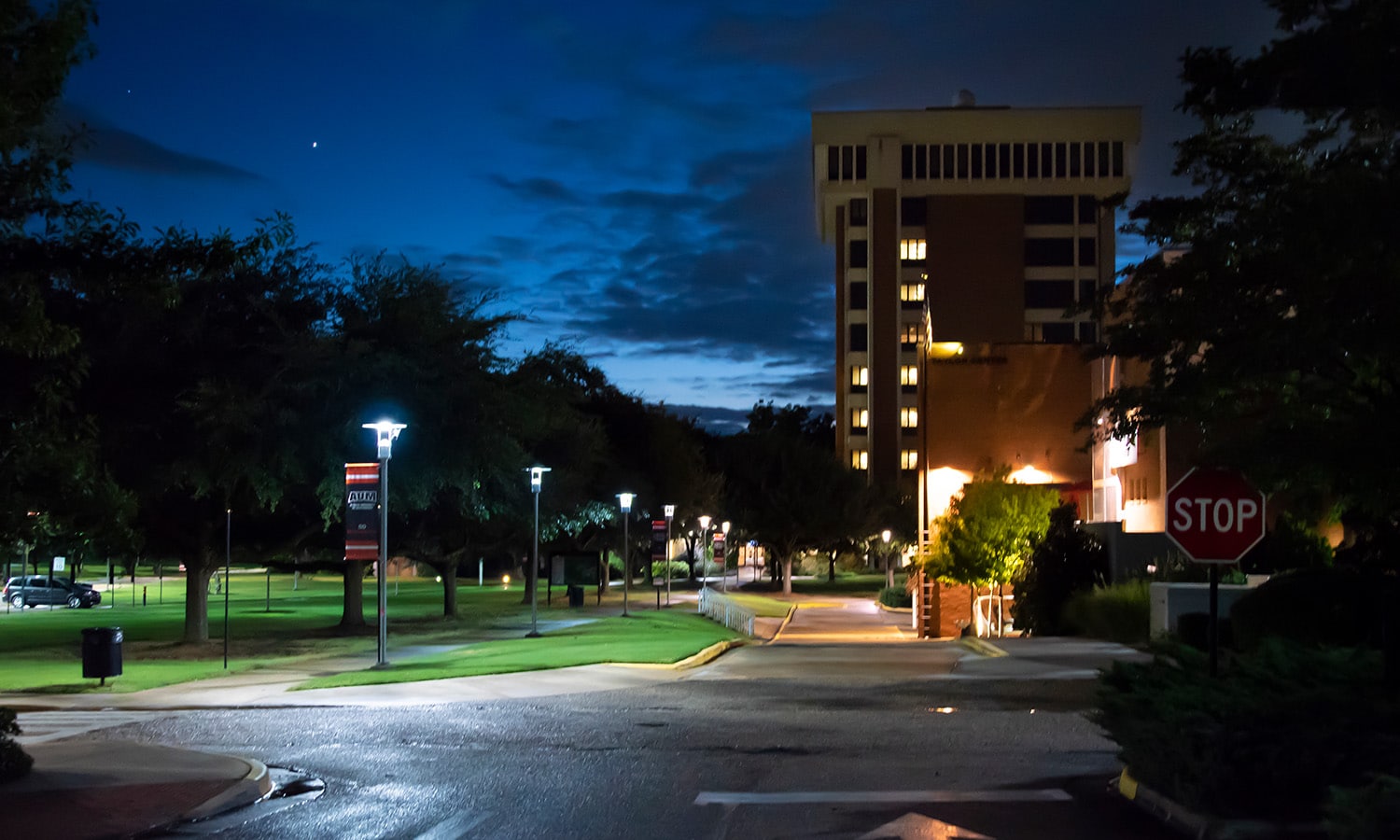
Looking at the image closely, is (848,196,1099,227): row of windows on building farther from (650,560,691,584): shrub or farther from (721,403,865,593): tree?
(650,560,691,584): shrub

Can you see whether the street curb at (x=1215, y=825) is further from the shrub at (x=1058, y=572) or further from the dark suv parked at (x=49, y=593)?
the dark suv parked at (x=49, y=593)

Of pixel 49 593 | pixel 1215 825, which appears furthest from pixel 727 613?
pixel 1215 825

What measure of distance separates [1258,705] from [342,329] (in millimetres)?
24999

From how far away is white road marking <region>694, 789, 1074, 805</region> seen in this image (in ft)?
36.0

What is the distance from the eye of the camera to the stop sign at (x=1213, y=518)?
38.7ft

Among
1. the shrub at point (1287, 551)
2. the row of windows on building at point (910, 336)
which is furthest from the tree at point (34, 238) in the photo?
the row of windows on building at point (910, 336)

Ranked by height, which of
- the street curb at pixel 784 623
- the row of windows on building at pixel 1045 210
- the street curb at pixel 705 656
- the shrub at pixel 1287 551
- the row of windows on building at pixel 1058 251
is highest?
the row of windows on building at pixel 1045 210

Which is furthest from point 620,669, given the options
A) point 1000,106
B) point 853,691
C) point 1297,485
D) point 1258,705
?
point 1000,106

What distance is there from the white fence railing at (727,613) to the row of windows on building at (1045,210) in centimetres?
6001

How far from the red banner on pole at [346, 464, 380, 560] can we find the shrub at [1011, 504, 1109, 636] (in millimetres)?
17100

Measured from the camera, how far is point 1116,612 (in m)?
29.5

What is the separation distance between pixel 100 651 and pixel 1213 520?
55.0 ft

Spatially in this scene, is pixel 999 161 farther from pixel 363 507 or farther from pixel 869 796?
pixel 869 796

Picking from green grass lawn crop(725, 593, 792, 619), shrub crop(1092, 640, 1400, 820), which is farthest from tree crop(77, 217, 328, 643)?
green grass lawn crop(725, 593, 792, 619)
